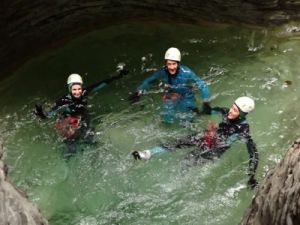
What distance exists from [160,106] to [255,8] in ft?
10.9

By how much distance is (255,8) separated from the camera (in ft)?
35.3

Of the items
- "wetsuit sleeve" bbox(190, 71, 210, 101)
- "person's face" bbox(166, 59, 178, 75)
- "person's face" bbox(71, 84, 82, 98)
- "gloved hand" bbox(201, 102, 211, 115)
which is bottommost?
"gloved hand" bbox(201, 102, 211, 115)

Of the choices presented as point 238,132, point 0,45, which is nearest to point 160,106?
point 238,132

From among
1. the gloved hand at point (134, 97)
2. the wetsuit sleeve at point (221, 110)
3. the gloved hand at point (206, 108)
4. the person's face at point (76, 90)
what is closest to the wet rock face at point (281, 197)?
the wetsuit sleeve at point (221, 110)

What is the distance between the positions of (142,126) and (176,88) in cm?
97

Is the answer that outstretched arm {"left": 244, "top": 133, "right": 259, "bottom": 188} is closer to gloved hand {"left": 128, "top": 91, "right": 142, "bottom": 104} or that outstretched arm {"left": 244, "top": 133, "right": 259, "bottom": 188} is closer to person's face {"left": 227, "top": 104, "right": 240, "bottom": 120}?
person's face {"left": 227, "top": 104, "right": 240, "bottom": 120}

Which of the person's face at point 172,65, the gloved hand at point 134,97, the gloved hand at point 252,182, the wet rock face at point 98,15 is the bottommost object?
the gloved hand at point 252,182

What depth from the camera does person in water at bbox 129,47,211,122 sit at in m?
8.81

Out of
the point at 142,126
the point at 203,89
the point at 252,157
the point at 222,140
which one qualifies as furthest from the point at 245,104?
the point at 142,126

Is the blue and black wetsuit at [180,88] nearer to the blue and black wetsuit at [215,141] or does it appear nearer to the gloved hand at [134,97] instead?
the gloved hand at [134,97]

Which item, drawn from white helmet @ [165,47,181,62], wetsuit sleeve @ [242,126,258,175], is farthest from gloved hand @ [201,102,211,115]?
wetsuit sleeve @ [242,126,258,175]

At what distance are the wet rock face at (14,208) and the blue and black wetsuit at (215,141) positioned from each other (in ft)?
9.89

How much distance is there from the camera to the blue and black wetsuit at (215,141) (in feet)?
26.2

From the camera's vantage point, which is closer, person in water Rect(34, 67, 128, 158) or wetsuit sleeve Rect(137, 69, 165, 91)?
person in water Rect(34, 67, 128, 158)
